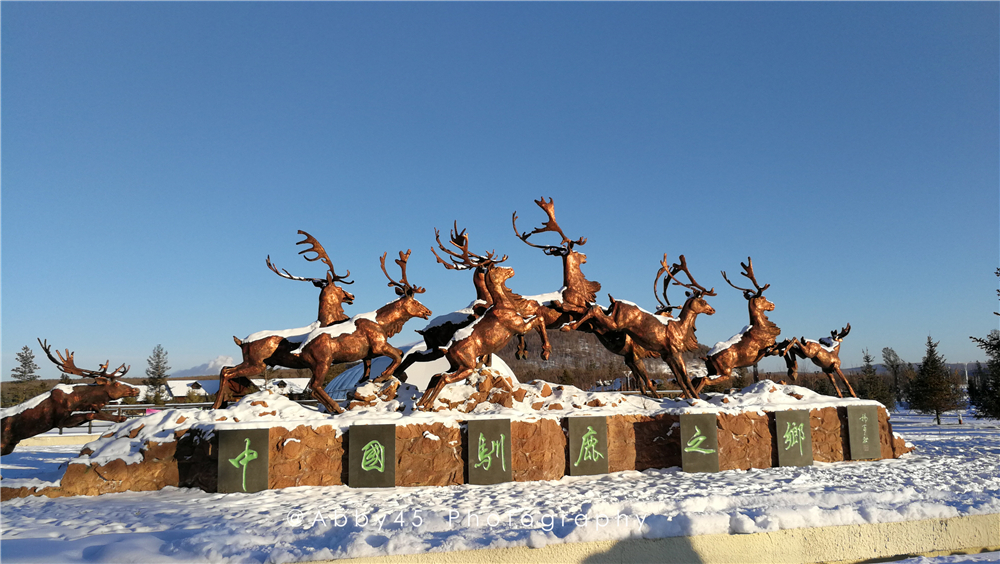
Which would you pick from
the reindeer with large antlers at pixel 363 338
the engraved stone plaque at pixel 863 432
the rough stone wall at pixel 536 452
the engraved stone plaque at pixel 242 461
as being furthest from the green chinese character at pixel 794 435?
the engraved stone plaque at pixel 242 461

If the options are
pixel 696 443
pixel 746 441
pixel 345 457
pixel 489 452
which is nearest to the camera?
pixel 345 457

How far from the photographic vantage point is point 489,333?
927cm

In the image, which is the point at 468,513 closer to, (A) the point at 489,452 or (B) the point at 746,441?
(A) the point at 489,452

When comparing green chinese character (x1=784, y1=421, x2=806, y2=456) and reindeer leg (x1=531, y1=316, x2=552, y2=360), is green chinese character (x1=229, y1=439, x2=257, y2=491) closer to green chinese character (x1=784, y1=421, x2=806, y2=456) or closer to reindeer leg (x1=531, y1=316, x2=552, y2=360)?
reindeer leg (x1=531, y1=316, x2=552, y2=360)

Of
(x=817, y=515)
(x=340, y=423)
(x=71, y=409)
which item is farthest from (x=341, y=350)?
(x=817, y=515)

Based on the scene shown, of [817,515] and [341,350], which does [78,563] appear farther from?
[817,515]

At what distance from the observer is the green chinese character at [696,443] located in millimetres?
9170

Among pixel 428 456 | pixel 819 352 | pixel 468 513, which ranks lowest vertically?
pixel 468 513

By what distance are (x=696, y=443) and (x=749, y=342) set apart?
9.82 feet

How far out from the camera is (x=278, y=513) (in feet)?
21.5

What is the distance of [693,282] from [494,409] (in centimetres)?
467

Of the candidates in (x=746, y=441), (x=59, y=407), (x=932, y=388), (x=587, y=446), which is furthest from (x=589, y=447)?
(x=932, y=388)

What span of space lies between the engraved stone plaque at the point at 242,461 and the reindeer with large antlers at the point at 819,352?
9388 mm

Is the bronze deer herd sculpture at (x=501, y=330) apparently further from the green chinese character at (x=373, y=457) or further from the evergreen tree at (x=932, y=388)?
the evergreen tree at (x=932, y=388)
